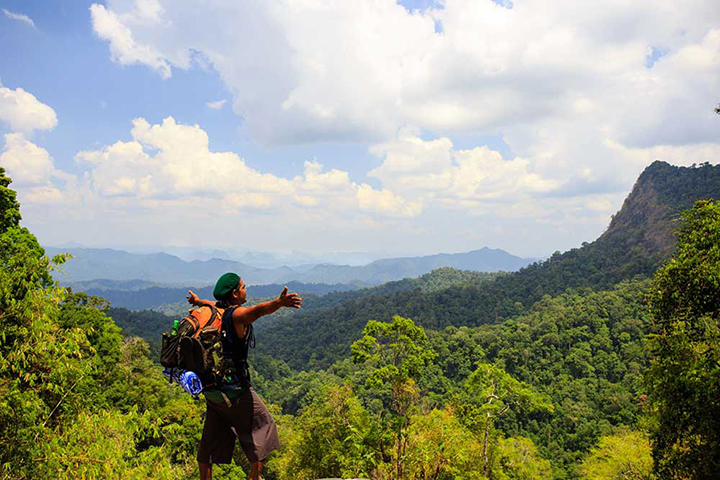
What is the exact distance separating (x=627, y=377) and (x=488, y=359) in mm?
A: 22279

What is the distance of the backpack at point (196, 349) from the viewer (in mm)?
2867

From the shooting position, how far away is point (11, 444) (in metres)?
4.61

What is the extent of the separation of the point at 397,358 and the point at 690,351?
20.0 ft

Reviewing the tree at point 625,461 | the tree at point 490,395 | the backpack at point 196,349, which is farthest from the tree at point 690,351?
the backpack at point 196,349

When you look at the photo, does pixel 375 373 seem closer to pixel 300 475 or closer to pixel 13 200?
pixel 300 475

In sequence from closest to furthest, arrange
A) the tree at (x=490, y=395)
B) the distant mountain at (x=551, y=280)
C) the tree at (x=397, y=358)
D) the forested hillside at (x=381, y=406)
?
the forested hillside at (x=381, y=406), the tree at (x=397, y=358), the tree at (x=490, y=395), the distant mountain at (x=551, y=280)

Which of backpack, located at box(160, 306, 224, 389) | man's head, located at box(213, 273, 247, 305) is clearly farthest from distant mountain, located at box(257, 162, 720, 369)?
backpack, located at box(160, 306, 224, 389)

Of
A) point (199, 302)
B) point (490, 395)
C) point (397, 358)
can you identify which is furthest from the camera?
point (490, 395)

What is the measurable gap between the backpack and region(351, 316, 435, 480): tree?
659 cm

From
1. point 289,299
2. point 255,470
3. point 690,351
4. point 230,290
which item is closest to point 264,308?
point 289,299

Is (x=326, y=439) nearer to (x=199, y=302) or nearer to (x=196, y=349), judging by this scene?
(x=199, y=302)

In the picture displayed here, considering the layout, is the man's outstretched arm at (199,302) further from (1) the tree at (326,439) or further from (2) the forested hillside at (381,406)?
(1) the tree at (326,439)

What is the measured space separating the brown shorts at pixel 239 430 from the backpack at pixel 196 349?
33 centimetres

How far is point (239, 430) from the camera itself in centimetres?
317
